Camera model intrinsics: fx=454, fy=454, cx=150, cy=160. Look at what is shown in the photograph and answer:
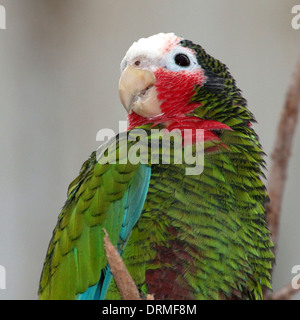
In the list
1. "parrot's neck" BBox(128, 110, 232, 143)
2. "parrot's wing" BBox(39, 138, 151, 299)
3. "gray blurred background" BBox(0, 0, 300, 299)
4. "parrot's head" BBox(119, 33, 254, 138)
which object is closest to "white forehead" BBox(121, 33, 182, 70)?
"parrot's head" BBox(119, 33, 254, 138)

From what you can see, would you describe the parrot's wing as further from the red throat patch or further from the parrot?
the red throat patch

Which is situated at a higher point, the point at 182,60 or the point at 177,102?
the point at 182,60

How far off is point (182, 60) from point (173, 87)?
0.08m

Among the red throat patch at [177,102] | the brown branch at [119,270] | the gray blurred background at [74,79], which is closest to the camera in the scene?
the brown branch at [119,270]

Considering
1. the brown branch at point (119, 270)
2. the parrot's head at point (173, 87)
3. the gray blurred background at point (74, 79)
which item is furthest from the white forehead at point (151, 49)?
the gray blurred background at point (74, 79)

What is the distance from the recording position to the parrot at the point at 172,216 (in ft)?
2.77

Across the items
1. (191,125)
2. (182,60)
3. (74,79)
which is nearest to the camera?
(191,125)

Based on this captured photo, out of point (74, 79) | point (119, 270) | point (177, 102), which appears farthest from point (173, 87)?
point (74, 79)

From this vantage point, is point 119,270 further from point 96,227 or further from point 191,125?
point 191,125

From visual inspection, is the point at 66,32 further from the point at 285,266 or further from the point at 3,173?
the point at 285,266

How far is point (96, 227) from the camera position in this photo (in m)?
0.88

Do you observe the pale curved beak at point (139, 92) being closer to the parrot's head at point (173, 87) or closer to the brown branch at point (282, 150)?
the parrot's head at point (173, 87)

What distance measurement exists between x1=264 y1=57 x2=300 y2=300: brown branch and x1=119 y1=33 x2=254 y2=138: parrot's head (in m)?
0.09
